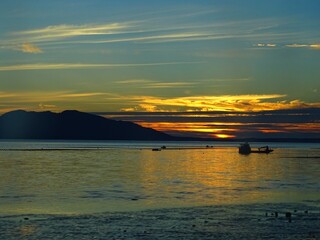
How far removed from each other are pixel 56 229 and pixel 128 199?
1815 centimetres

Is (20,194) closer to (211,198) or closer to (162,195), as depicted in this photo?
(162,195)

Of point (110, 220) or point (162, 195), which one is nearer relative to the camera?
point (110, 220)

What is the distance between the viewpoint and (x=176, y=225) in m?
40.3

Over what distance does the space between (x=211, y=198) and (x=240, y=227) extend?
708 inches

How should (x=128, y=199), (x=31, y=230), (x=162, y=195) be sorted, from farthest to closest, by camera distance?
(x=162, y=195) < (x=128, y=199) < (x=31, y=230)

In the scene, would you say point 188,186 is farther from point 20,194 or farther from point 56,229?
point 56,229

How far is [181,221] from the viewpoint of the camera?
138 feet

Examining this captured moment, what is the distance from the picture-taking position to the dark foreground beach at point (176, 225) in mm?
36469

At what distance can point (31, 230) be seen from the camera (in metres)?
37.9

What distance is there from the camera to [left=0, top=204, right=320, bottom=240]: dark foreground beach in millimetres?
36469

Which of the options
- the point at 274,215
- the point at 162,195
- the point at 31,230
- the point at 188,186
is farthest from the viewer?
the point at 188,186

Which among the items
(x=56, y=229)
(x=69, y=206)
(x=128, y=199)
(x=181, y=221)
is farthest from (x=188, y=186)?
(x=56, y=229)

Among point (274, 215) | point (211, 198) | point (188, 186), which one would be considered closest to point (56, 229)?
point (274, 215)

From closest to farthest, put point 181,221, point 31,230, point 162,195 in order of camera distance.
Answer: point 31,230
point 181,221
point 162,195
